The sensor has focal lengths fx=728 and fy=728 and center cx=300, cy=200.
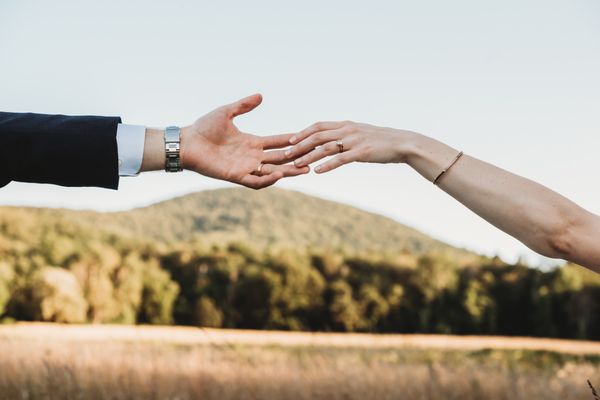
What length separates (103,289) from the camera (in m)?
32.4

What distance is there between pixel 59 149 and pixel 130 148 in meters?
0.32

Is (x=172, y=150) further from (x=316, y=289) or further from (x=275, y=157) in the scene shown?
(x=316, y=289)


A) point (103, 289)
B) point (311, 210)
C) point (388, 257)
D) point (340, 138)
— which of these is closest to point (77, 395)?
point (340, 138)

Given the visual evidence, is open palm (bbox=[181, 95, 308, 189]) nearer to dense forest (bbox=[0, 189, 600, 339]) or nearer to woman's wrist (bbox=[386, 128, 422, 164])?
woman's wrist (bbox=[386, 128, 422, 164])

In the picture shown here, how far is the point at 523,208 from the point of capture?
6.72 ft

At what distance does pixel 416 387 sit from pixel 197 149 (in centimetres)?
310

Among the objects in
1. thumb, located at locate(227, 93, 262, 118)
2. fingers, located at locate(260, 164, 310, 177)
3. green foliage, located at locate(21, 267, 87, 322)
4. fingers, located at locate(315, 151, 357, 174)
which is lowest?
green foliage, located at locate(21, 267, 87, 322)

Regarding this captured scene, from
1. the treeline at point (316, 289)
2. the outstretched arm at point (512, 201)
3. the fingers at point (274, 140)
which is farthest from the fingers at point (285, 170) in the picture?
the treeline at point (316, 289)

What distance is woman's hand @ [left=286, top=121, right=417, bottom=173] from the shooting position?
231cm

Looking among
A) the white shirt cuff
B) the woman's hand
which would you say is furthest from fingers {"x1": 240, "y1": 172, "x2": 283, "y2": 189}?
the white shirt cuff

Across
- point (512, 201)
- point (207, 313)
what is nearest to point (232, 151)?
point (512, 201)

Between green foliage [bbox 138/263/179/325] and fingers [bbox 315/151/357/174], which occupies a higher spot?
fingers [bbox 315/151/357/174]

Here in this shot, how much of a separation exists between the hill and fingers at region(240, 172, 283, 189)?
205 ft

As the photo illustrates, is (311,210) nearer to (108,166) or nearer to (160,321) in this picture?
(160,321)
